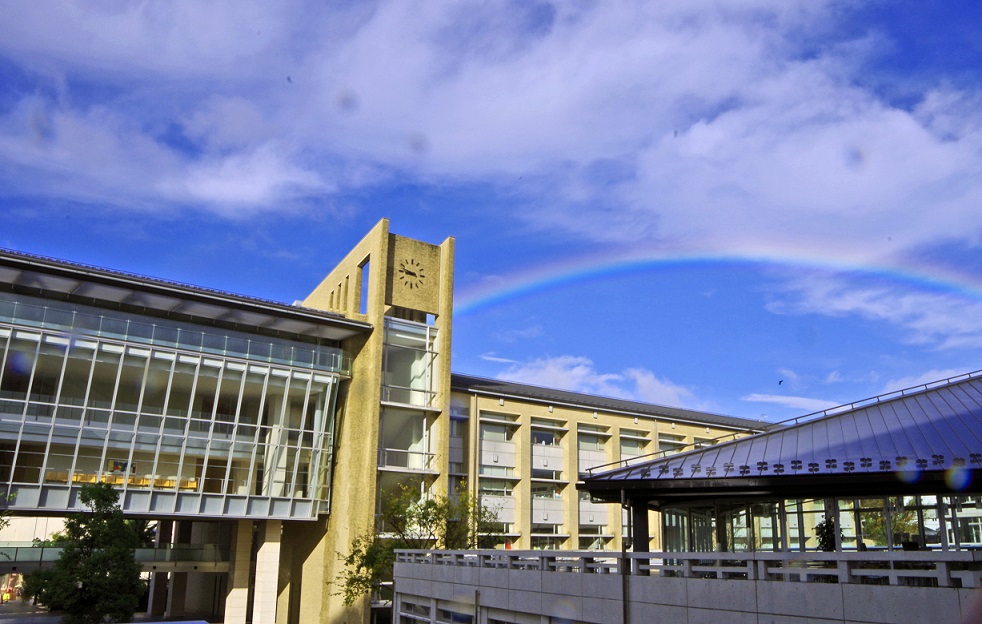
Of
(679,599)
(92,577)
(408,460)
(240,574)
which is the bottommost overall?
(240,574)

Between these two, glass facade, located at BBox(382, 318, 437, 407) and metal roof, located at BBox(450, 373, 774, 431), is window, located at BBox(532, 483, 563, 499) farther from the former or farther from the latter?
glass facade, located at BBox(382, 318, 437, 407)

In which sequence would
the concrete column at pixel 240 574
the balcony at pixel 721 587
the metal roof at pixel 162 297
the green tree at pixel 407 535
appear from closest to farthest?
1. the balcony at pixel 721 587
2. the green tree at pixel 407 535
3. the metal roof at pixel 162 297
4. the concrete column at pixel 240 574

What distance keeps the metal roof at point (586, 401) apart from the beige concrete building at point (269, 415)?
1.52 ft

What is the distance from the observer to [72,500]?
40.8m

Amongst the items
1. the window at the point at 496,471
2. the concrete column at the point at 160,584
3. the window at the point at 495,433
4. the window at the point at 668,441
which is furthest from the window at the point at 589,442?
the concrete column at the point at 160,584

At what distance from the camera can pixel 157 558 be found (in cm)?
5097

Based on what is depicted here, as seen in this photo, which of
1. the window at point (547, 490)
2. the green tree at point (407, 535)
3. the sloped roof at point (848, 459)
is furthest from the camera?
the window at point (547, 490)

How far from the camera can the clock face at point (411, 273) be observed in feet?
169

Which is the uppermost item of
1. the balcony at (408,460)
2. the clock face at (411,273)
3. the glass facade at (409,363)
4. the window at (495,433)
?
the clock face at (411,273)

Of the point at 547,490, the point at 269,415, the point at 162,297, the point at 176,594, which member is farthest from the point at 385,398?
the point at 176,594

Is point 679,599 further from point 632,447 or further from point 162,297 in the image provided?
point 632,447

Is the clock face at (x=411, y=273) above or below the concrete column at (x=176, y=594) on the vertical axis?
above

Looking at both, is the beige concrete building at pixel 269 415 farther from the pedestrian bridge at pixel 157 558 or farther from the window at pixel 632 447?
the window at pixel 632 447

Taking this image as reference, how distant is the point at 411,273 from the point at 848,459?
108 ft
